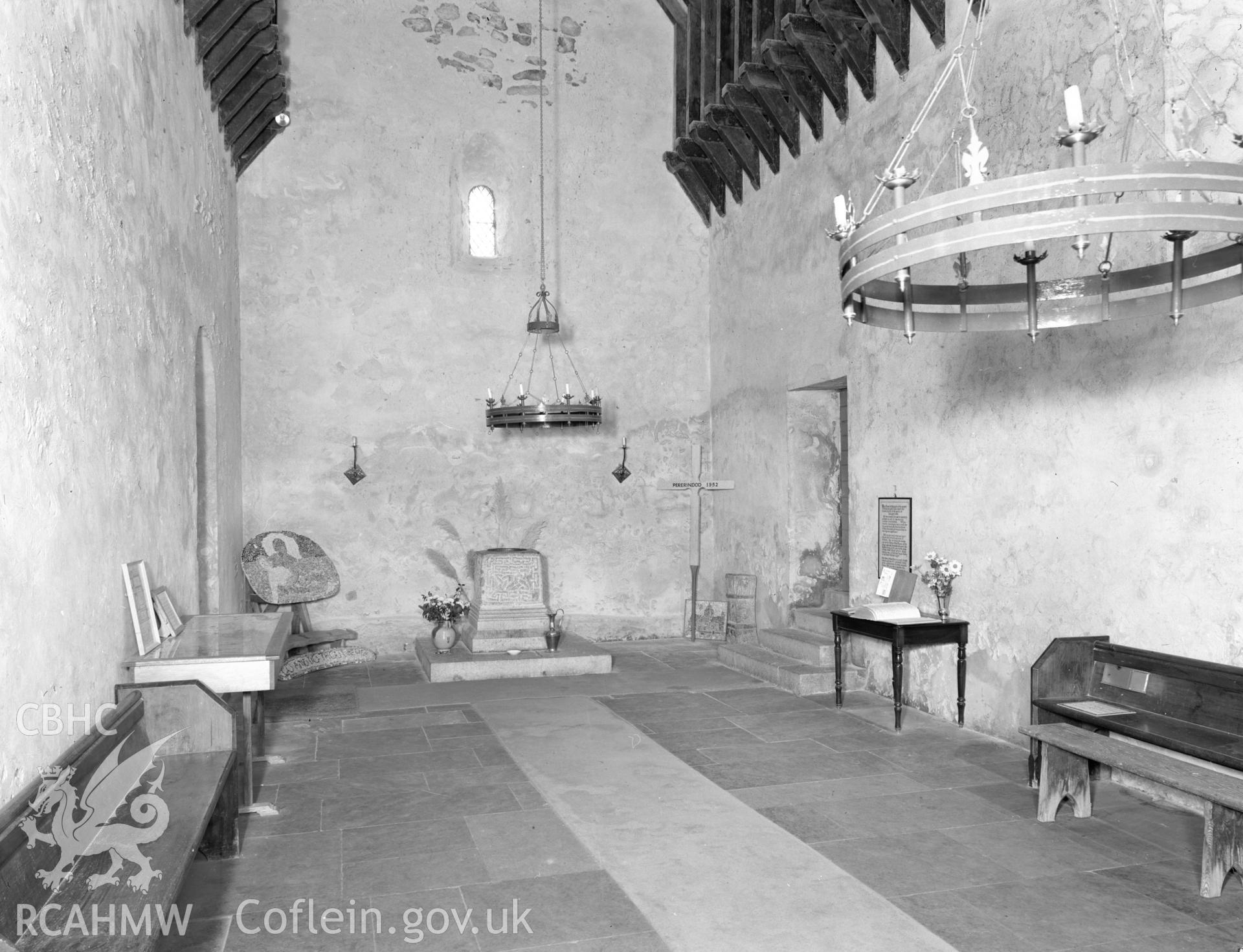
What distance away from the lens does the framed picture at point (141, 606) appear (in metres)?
4.36

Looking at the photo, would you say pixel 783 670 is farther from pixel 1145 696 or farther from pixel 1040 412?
pixel 1145 696

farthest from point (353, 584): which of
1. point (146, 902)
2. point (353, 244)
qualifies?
point (146, 902)

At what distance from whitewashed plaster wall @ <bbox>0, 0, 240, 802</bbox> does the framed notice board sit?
4.81 metres

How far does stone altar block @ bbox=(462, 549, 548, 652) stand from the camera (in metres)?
9.12

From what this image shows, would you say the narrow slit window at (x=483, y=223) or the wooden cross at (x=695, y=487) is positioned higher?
the narrow slit window at (x=483, y=223)

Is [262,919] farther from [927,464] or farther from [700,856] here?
[927,464]

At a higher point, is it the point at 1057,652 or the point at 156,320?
the point at 156,320

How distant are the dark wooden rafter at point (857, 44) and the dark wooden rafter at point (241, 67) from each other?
4078 mm

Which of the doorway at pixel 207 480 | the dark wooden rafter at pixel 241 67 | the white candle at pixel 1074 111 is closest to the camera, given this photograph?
the white candle at pixel 1074 111

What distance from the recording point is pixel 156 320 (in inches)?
209

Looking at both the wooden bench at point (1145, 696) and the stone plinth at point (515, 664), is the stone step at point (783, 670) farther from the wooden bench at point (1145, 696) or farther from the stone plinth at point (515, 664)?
the wooden bench at point (1145, 696)

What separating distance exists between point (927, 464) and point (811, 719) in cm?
194

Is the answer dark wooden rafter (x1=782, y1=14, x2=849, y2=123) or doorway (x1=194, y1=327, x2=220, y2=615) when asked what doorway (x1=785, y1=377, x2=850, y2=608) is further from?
doorway (x1=194, y1=327, x2=220, y2=615)

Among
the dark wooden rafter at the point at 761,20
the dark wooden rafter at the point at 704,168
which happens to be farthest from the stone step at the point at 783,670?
the dark wooden rafter at the point at 761,20
